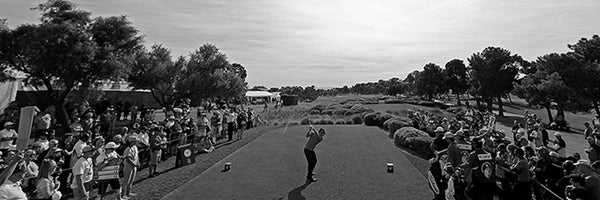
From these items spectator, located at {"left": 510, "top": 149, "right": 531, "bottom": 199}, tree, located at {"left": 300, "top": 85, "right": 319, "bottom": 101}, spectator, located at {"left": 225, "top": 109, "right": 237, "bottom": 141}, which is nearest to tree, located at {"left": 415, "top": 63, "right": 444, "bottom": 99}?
tree, located at {"left": 300, "top": 85, "right": 319, "bottom": 101}

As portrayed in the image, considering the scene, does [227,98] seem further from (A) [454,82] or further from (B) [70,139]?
(A) [454,82]

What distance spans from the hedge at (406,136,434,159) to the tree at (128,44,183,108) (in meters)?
24.6

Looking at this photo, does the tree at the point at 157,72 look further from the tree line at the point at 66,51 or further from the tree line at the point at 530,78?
the tree line at the point at 530,78

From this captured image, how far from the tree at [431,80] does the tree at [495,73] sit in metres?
25.3

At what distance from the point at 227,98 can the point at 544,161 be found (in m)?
34.5

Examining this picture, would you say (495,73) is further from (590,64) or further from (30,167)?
(30,167)

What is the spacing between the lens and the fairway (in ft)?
34.5

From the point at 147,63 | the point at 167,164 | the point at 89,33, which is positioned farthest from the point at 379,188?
the point at 147,63

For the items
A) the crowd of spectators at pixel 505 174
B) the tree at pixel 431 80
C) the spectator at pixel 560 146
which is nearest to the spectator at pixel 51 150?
the crowd of spectators at pixel 505 174

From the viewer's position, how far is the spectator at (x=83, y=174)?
8141 mm

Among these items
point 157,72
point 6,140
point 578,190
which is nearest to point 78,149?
point 6,140

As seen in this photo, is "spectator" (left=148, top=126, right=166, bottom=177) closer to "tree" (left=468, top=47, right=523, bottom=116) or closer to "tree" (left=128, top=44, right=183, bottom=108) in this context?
"tree" (left=128, top=44, right=183, bottom=108)

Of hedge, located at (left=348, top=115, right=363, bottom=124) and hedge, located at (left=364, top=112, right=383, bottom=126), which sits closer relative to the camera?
hedge, located at (left=364, top=112, right=383, bottom=126)

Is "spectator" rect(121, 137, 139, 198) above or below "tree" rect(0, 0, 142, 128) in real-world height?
below
